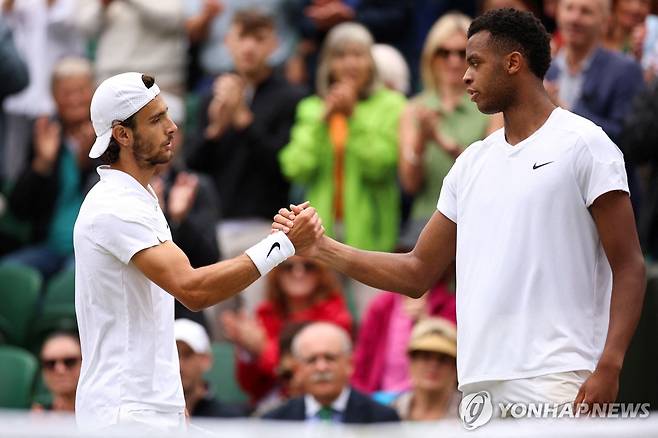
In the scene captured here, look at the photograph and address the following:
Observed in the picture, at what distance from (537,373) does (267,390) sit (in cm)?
427

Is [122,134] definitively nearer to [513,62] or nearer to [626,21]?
[513,62]

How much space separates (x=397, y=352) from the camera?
9.83 meters

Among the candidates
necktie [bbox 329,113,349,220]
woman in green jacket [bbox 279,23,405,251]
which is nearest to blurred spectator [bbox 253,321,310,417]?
woman in green jacket [bbox 279,23,405,251]

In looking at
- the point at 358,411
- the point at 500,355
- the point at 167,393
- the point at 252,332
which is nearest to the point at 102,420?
the point at 167,393

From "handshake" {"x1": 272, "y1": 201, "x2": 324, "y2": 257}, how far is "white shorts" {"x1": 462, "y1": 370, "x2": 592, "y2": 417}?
1154 millimetres

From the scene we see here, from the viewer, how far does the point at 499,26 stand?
6270 millimetres

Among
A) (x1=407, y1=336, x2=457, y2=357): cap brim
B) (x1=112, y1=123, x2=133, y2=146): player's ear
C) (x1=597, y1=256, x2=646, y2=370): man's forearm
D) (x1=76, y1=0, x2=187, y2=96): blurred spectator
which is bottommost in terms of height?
(x1=597, y1=256, x2=646, y2=370): man's forearm

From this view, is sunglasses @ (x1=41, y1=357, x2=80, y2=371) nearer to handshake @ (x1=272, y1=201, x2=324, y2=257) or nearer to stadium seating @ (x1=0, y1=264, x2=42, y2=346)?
stadium seating @ (x1=0, y1=264, x2=42, y2=346)

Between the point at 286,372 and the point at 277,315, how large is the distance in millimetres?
683

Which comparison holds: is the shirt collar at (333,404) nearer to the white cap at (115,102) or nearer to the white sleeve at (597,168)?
the white cap at (115,102)

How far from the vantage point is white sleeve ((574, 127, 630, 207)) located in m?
5.95

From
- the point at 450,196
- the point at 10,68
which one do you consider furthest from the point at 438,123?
the point at 450,196

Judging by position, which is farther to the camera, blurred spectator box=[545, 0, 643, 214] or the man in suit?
blurred spectator box=[545, 0, 643, 214]

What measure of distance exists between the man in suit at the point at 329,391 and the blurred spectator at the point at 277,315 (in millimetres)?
674
